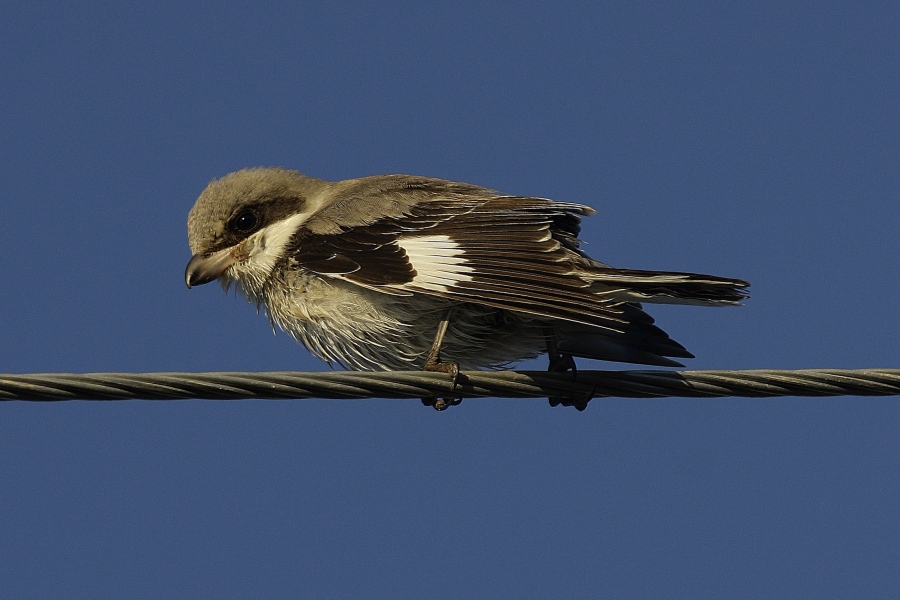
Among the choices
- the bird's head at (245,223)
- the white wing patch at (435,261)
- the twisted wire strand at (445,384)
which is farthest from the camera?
the bird's head at (245,223)

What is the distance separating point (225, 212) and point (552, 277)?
105 inches

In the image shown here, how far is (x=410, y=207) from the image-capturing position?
7.33 meters

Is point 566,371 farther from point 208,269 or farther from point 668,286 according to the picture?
point 208,269

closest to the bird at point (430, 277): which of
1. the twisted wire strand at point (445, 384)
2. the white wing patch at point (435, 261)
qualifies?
the white wing patch at point (435, 261)

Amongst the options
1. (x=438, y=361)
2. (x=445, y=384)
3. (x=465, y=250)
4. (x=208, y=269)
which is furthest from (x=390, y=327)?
(x=208, y=269)

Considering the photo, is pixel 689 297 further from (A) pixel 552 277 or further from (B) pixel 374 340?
(B) pixel 374 340

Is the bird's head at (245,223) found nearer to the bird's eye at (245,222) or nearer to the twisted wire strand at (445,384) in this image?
the bird's eye at (245,222)

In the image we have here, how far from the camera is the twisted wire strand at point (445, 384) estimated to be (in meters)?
5.14

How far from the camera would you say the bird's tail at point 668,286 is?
6.46 metres

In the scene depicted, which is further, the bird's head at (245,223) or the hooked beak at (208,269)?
the hooked beak at (208,269)

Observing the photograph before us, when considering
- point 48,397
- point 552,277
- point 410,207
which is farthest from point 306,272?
→ point 48,397

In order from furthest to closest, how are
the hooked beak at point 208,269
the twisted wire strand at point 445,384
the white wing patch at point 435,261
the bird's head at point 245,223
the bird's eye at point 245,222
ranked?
the bird's eye at point 245,222 → the hooked beak at point 208,269 → the bird's head at point 245,223 → the white wing patch at point 435,261 → the twisted wire strand at point 445,384

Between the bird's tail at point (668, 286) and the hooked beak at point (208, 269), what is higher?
the bird's tail at point (668, 286)

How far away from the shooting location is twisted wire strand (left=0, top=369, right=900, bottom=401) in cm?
514
